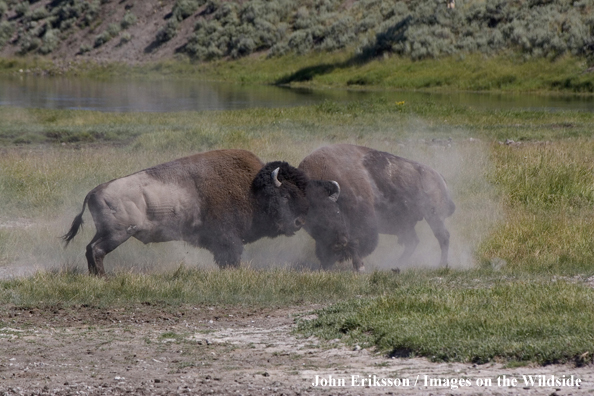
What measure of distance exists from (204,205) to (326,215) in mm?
1544

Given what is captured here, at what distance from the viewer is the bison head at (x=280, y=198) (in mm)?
9914

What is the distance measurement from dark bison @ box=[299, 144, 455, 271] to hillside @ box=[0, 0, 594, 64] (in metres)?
34.9

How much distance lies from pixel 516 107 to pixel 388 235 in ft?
72.2

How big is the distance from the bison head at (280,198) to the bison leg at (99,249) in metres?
1.74

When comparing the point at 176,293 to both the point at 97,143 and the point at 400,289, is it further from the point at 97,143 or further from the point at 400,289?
the point at 97,143

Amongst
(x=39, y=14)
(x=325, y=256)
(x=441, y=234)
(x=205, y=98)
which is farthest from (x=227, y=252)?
(x=39, y=14)

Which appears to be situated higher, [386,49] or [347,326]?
[386,49]

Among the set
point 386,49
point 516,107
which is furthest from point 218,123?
Result: point 386,49

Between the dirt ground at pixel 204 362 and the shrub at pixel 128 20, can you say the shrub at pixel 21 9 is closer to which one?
the shrub at pixel 128 20

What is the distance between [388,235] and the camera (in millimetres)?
12164

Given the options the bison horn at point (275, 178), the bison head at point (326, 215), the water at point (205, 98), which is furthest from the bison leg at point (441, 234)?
the water at point (205, 98)

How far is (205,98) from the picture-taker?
137 ft

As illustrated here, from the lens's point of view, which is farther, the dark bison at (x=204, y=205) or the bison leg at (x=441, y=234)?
the bison leg at (x=441, y=234)

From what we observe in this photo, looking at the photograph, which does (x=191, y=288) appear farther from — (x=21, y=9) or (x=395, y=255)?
(x=21, y=9)
